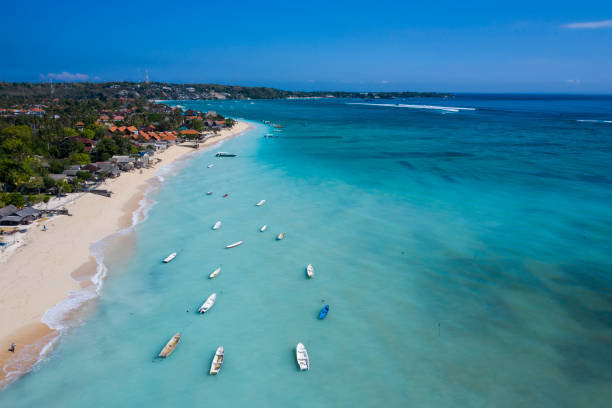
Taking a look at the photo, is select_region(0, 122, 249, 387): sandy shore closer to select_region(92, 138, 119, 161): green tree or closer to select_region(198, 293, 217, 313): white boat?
select_region(198, 293, 217, 313): white boat

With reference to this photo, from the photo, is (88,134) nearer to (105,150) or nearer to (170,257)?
(105,150)

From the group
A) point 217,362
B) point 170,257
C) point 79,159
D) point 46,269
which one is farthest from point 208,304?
point 79,159

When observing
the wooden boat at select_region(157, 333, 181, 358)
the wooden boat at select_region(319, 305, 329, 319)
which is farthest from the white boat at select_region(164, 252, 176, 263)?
the wooden boat at select_region(319, 305, 329, 319)

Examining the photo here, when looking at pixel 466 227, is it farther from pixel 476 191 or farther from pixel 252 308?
pixel 252 308

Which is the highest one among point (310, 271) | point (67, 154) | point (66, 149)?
point (66, 149)

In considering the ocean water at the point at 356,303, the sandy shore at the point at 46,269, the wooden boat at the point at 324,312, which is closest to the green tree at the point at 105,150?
the ocean water at the point at 356,303

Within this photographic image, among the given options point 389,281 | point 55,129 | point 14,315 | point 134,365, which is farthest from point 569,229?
point 55,129
